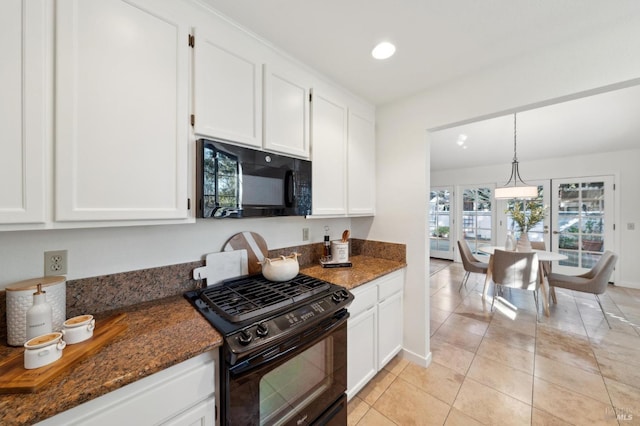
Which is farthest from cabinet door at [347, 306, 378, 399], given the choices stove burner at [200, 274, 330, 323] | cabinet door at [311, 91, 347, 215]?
cabinet door at [311, 91, 347, 215]

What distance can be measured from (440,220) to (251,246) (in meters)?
5.77

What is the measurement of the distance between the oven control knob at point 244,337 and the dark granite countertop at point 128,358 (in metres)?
0.08

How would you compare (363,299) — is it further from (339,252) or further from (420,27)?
(420,27)

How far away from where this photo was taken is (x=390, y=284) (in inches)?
77.0

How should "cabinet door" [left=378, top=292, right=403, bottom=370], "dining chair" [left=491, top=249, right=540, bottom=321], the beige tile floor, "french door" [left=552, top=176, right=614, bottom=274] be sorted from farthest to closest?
"french door" [left=552, top=176, right=614, bottom=274] < "dining chair" [left=491, top=249, right=540, bottom=321] < "cabinet door" [left=378, top=292, right=403, bottom=370] < the beige tile floor

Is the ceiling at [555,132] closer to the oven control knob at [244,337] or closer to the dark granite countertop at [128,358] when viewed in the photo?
the oven control knob at [244,337]

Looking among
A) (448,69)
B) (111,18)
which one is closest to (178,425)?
(111,18)

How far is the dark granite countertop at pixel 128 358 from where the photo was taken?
62cm

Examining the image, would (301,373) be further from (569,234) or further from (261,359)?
(569,234)

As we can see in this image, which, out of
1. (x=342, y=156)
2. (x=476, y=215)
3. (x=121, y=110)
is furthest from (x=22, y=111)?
(x=476, y=215)

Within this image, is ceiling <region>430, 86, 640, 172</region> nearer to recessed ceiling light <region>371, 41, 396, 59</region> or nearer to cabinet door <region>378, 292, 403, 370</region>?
recessed ceiling light <region>371, 41, 396, 59</region>

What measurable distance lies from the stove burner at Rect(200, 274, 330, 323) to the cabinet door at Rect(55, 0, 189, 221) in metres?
0.50

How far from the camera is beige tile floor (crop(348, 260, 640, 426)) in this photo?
5.21ft

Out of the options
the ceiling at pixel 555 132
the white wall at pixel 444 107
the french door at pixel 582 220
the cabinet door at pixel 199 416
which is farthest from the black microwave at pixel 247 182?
the french door at pixel 582 220
